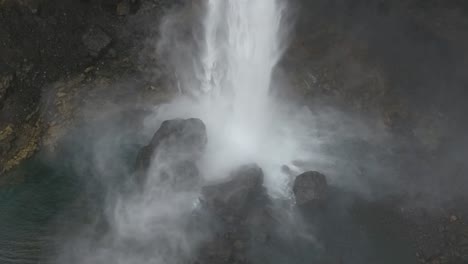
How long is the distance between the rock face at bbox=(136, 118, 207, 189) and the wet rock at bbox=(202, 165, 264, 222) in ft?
3.57

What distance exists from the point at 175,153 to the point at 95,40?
7742 mm

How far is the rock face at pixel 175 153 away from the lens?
59.0ft

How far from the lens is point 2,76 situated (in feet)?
68.0

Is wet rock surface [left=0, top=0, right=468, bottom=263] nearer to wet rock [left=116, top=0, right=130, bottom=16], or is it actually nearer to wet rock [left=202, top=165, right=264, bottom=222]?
wet rock [left=116, top=0, right=130, bottom=16]

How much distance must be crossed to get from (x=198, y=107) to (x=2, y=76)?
8719 millimetres

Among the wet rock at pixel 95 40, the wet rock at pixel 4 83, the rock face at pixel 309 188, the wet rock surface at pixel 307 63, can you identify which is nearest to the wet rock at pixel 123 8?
the wet rock surface at pixel 307 63

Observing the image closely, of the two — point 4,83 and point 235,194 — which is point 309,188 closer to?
point 235,194

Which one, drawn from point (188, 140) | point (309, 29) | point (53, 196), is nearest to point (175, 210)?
point (188, 140)

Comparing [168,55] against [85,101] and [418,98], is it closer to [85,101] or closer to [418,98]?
[85,101]

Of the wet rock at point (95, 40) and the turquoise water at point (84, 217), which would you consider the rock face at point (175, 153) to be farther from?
the wet rock at point (95, 40)

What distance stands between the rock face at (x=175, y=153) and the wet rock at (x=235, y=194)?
42.8 inches

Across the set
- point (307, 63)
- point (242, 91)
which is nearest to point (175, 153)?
point (242, 91)

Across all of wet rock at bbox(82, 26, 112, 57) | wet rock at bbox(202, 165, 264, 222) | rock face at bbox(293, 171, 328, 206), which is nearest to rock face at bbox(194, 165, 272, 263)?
wet rock at bbox(202, 165, 264, 222)

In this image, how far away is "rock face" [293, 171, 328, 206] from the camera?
1777cm
